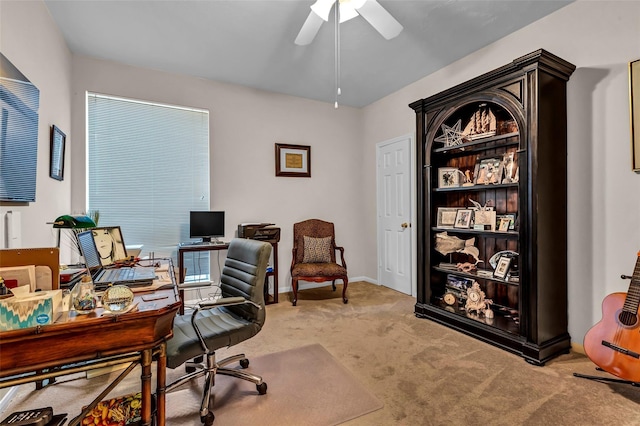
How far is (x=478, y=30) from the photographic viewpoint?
2.80m

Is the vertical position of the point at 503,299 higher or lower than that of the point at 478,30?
lower

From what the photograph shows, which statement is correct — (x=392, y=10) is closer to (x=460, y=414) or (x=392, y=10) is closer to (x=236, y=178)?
(x=236, y=178)

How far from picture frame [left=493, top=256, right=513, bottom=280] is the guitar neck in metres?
0.75

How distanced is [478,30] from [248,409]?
11.6 ft

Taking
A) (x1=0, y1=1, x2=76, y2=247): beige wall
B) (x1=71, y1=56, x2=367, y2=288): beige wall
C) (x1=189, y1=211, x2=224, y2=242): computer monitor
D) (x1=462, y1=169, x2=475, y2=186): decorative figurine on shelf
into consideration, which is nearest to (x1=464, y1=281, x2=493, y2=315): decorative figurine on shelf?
(x1=462, y1=169, x2=475, y2=186): decorative figurine on shelf

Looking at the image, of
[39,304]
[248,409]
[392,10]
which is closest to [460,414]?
[248,409]

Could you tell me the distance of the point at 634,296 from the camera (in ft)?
6.41

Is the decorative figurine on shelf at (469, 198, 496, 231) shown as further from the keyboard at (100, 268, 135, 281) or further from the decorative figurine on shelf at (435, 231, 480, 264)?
the keyboard at (100, 268, 135, 281)

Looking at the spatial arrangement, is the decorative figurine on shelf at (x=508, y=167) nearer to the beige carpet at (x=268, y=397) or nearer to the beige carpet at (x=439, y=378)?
the beige carpet at (x=439, y=378)

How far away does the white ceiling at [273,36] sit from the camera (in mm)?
2457

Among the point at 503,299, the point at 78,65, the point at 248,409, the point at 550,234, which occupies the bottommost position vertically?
the point at 248,409

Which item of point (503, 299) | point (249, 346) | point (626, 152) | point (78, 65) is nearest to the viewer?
point (626, 152)

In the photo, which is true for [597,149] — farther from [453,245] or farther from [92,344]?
[92,344]

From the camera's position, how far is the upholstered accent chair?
12.6ft
